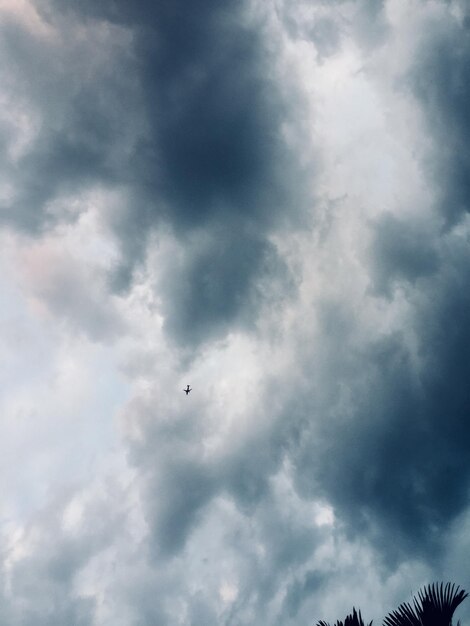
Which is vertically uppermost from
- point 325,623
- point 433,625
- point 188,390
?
point 188,390

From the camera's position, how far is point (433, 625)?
12602mm

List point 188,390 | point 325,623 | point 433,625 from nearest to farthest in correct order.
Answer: point 433,625
point 325,623
point 188,390

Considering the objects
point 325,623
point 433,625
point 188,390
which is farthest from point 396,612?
point 188,390

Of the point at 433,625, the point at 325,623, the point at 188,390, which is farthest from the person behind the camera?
the point at 188,390

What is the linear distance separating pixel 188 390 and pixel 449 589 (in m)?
30.4

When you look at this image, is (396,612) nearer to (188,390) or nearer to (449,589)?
(449,589)

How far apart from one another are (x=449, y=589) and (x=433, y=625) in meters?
1.27

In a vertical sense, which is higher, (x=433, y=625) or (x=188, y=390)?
(x=188, y=390)

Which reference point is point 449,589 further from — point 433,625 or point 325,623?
point 325,623

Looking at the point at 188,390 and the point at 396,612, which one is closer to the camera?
the point at 396,612

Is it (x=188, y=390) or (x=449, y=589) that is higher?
(x=188, y=390)

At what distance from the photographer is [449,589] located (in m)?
13.1

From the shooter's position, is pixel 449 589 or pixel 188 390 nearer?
pixel 449 589

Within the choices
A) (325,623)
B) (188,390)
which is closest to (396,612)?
(325,623)
